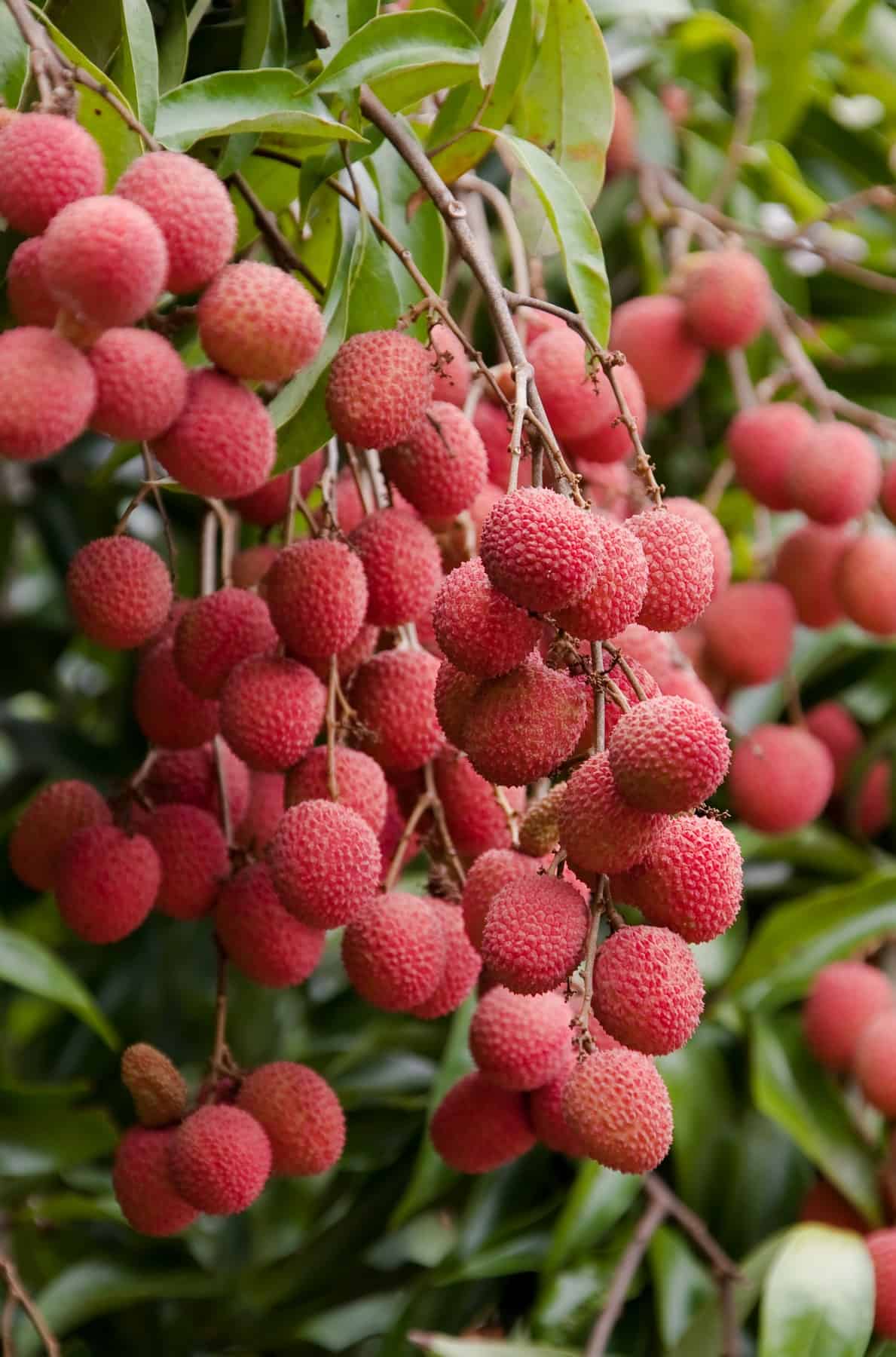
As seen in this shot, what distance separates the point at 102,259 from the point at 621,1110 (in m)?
0.39

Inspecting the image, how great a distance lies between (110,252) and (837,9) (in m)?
1.31

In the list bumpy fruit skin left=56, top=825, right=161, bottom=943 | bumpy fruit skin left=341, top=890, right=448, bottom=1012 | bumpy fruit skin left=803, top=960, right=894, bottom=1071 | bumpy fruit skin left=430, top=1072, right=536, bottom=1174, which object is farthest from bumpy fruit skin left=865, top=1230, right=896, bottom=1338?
bumpy fruit skin left=56, top=825, right=161, bottom=943

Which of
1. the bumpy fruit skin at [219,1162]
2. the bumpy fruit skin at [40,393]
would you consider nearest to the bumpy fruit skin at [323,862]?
the bumpy fruit skin at [219,1162]

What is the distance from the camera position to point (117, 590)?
31.8 inches

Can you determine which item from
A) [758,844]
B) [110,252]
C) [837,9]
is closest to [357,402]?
[110,252]

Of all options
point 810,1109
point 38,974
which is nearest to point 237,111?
point 38,974

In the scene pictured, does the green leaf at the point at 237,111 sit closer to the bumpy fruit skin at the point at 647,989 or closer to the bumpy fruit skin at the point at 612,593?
the bumpy fruit skin at the point at 612,593

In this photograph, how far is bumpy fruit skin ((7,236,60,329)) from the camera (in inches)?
23.9

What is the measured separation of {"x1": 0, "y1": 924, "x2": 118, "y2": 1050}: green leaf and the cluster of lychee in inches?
10.1

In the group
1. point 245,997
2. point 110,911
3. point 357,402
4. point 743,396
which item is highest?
point 357,402

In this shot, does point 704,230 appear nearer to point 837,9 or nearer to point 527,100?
point 837,9

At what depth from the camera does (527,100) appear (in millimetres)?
901

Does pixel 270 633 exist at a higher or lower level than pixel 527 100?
lower

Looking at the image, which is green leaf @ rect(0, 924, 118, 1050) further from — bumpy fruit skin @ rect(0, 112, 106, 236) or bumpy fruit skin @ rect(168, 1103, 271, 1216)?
bumpy fruit skin @ rect(0, 112, 106, 236)
